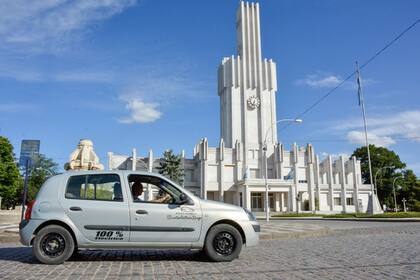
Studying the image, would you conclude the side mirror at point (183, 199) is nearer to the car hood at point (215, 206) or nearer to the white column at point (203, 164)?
the car hood at point (215, 206)

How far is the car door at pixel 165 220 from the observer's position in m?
6.99

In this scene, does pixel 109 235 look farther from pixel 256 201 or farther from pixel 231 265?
pixel 256 201

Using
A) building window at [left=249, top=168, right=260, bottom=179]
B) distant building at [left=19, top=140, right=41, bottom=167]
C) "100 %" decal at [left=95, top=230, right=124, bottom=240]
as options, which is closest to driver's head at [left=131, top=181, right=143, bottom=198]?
"100 %" decal at [left=95, top=230, right=124, bottom=240]

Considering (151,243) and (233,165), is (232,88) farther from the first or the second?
(151,243)

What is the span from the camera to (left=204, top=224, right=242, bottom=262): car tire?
7.14 m

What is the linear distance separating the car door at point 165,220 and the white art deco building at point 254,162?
55.8 m

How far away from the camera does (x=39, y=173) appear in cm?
7356

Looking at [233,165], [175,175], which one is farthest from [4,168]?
[233,165]

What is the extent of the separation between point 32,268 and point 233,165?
212 ft

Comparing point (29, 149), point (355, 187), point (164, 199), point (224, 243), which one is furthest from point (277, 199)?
point (164, 199)

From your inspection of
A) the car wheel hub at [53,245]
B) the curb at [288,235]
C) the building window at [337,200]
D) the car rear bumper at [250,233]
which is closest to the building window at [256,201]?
the building window at [337,200]

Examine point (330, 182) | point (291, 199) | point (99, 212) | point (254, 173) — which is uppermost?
point (254, 173)

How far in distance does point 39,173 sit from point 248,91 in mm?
44474

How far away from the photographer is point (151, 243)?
275 inches
